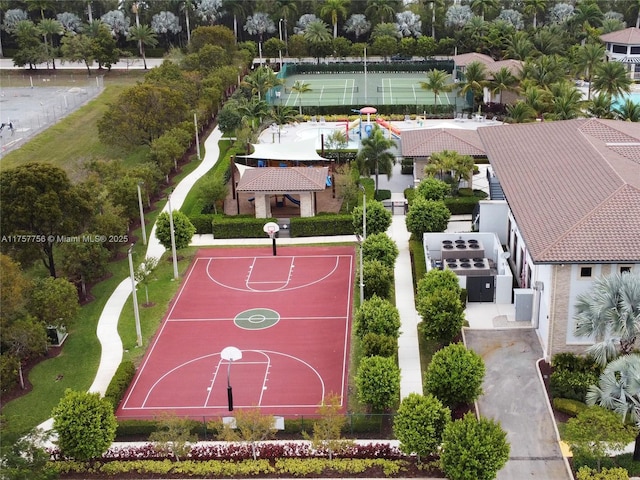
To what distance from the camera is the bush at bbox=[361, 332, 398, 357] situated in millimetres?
41625

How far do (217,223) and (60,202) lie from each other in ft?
48.6

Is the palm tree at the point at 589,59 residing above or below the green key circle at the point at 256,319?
above

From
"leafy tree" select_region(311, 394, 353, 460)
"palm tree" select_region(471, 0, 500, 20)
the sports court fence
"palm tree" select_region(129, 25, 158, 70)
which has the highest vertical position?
"palm tree" select_region(471, 0, 500, 20)

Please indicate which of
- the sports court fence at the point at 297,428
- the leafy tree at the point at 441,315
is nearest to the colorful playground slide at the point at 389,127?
the leafy tree at the point at 441,315

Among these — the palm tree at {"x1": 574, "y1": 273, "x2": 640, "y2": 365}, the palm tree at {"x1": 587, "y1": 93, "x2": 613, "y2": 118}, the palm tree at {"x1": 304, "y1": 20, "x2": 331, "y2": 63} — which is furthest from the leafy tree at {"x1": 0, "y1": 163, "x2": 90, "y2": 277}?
the palm tree at {"x1": 304, "y1": 20, "x2": 331, "y2": 63}

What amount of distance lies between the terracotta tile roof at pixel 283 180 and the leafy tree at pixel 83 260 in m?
13.5

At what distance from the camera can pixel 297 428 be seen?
1533 inches

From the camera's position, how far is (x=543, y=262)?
1590 inches

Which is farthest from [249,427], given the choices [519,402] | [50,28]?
[50,28]

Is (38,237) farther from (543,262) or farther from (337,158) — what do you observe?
(337,158)

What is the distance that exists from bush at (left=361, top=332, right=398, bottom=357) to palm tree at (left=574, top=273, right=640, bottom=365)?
30.7 feet

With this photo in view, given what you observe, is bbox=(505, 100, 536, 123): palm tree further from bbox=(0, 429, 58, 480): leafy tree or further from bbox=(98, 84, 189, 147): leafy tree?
bbox=(0, 429, 58, 480): leafy tree

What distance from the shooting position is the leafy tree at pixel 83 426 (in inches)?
1416

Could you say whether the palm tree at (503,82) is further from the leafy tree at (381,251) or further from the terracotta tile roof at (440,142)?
the leafy tree at (381,251)
